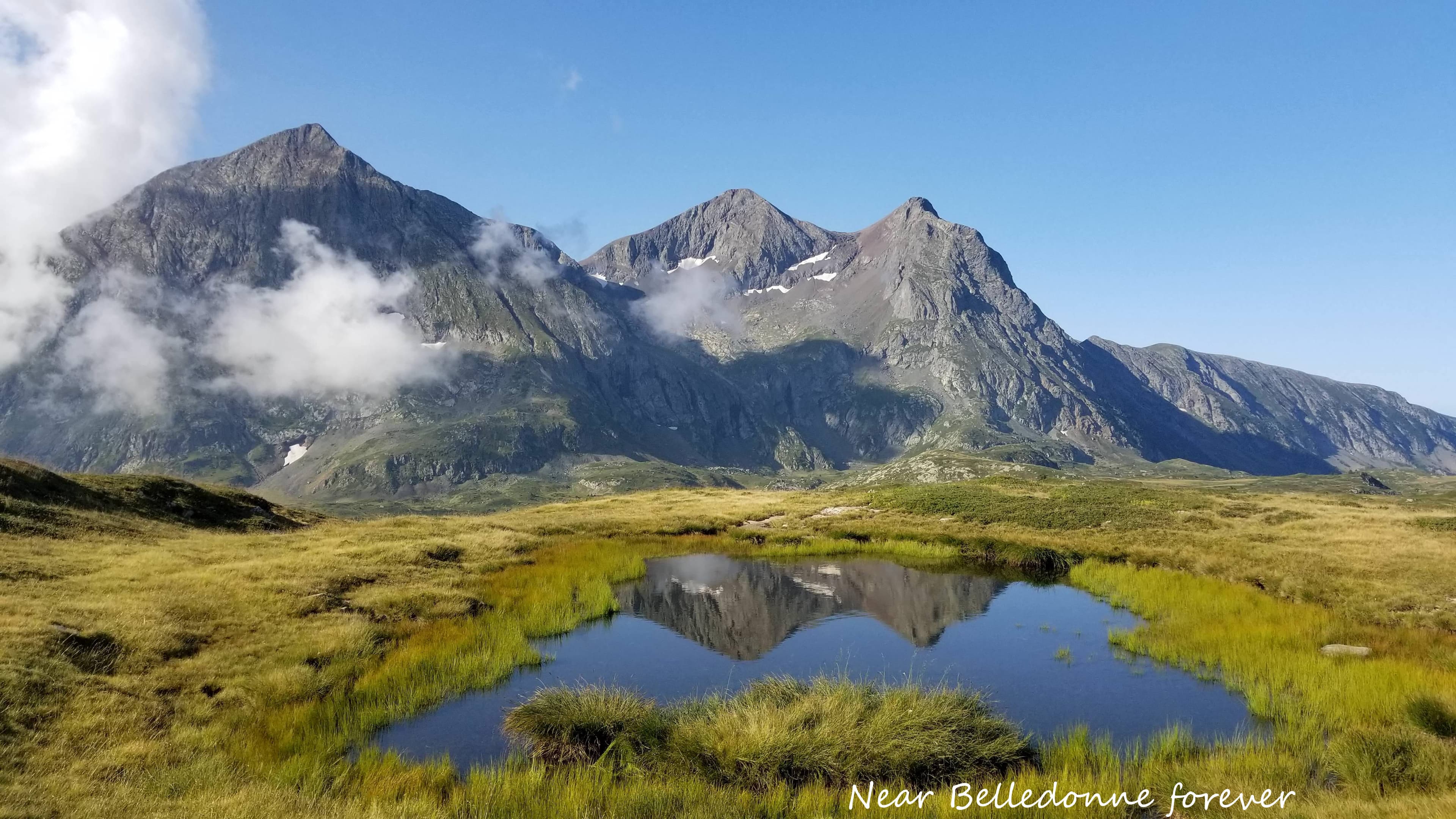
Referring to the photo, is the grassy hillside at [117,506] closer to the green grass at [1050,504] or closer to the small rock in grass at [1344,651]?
the small rock in grass at [1344,651]

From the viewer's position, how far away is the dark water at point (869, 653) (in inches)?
893

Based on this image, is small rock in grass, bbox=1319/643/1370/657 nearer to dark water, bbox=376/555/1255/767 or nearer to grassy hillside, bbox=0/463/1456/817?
grassy hillside, bbox=0/463/1456/817

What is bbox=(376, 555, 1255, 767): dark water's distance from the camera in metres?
22.7

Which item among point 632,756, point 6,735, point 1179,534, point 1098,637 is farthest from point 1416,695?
point 1179,534

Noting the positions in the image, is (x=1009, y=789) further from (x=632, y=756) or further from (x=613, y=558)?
(x=613, y=558)

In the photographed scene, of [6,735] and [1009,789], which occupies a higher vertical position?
[6,735]

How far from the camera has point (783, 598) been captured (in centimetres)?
4344

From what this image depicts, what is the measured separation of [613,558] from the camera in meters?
53.1

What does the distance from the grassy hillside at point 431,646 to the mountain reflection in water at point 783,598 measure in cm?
392

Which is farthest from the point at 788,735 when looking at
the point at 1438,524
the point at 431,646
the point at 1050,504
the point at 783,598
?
the point at 1438,524

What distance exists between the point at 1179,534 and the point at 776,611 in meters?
39.2

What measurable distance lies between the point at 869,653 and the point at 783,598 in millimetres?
12518

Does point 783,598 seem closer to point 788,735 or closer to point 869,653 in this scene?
point 869,653

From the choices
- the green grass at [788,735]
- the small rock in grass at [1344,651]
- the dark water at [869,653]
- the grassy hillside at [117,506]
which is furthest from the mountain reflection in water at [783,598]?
the grassy hillside at [117,506]
